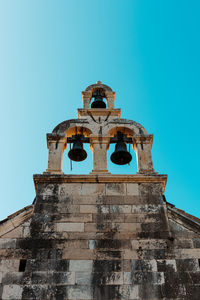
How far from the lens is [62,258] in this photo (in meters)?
6.16

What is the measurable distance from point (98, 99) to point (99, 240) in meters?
5.02

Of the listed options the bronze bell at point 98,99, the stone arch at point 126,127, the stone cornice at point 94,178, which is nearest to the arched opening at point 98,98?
the bronze bell at point 98,99

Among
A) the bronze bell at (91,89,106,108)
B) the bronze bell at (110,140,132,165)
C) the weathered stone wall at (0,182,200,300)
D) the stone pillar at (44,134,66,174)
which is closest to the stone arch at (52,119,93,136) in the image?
the stone pillar at (44,134,66,174)

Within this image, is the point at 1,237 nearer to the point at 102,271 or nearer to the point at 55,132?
the point at 102,271

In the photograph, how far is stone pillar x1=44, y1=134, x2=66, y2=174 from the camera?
7859 millimetres

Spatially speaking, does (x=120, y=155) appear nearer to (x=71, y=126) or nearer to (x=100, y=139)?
(x=100, y=139)

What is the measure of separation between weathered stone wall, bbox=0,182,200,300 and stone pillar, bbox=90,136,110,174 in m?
0.56

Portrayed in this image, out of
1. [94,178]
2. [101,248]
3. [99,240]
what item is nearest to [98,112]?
[94,178]

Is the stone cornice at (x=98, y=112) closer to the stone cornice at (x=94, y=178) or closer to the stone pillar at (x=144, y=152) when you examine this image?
the stone pillar at (x=144, y=152)

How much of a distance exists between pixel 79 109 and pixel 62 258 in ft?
13.9

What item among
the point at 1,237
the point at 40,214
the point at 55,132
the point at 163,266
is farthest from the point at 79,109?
the point at 163,266

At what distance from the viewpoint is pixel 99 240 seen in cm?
643

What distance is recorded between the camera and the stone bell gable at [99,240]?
579 centimetres

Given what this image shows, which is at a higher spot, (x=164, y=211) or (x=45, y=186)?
(x=45, y=186)
